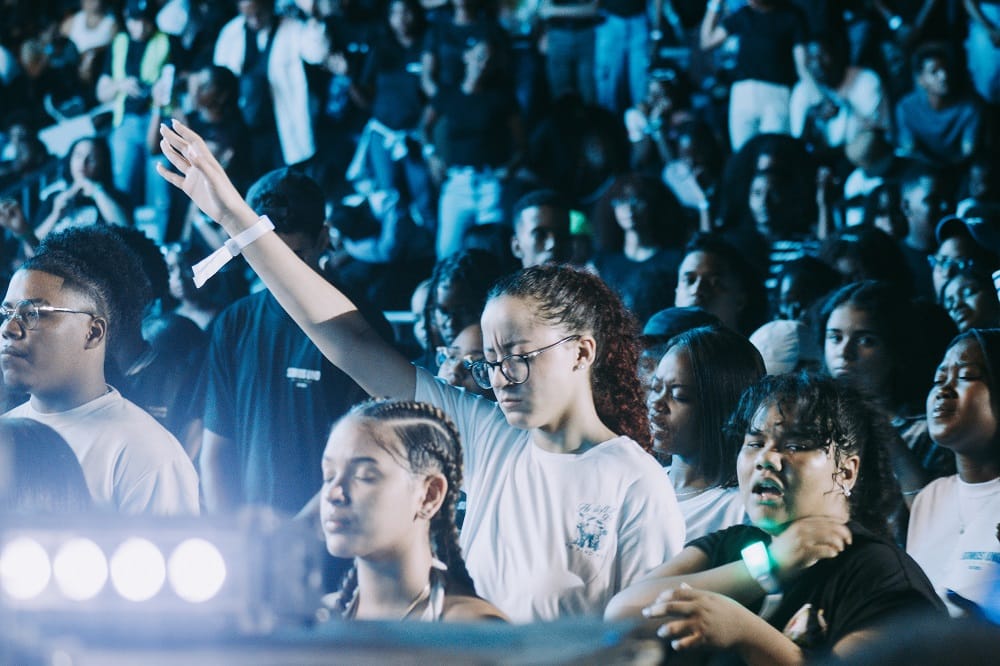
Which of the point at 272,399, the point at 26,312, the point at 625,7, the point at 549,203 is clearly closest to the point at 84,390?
the point at 26,312

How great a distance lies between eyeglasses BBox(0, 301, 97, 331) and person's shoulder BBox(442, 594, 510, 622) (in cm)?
141

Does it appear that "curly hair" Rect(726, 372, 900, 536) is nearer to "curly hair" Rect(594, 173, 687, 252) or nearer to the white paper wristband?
the white paper wristband

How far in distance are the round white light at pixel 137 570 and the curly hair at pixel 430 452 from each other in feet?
2.12

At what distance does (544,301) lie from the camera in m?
2.98

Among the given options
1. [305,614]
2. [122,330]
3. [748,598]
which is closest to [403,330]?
[122,330]

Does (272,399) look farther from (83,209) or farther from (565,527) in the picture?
(83,209)

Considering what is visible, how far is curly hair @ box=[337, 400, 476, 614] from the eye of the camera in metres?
2.69

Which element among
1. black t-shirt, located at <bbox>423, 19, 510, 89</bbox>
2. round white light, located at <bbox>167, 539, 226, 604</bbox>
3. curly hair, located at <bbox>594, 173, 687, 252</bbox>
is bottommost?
round white light, located at <bbox>167, 539, 226, 604</bbox>

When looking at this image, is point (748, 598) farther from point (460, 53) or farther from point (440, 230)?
point (460, 53)

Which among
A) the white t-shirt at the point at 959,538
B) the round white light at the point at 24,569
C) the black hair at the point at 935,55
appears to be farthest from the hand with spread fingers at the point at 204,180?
the black hair at the point at 935,55

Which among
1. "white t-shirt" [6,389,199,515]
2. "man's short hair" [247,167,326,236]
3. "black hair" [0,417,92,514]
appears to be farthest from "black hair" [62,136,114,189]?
"black hair" [0,417,92,514]

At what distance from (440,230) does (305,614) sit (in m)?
4.79

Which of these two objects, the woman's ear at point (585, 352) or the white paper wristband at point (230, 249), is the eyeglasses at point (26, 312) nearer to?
the white paper wristband at point (230, 249)

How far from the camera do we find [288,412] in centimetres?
405
